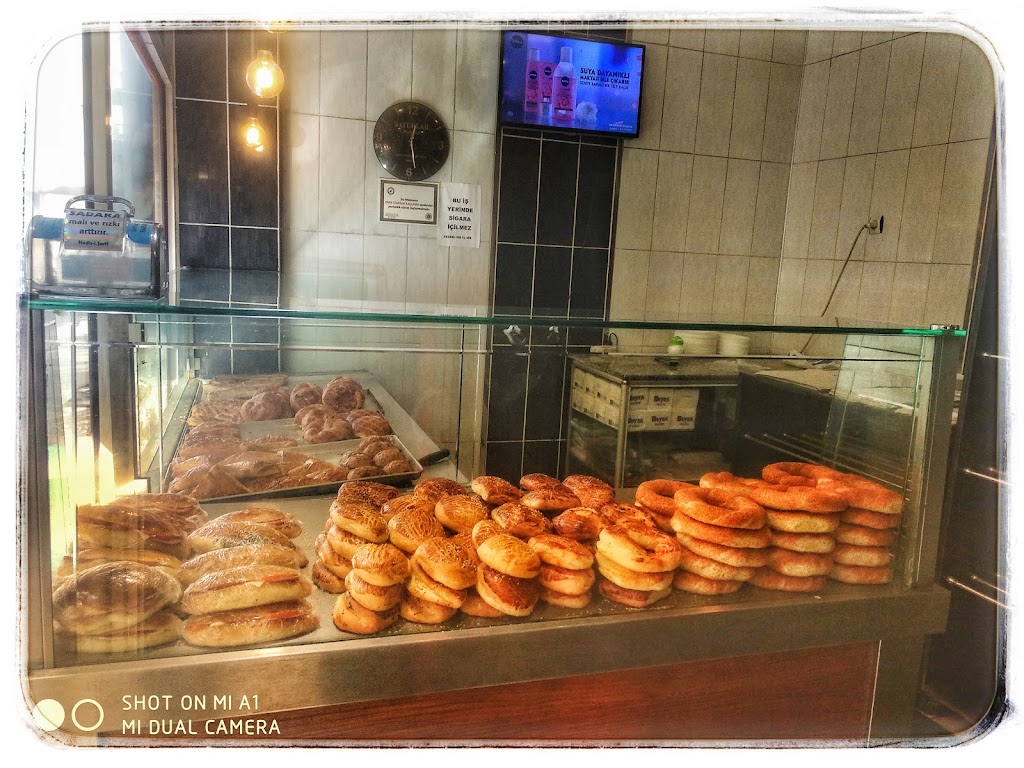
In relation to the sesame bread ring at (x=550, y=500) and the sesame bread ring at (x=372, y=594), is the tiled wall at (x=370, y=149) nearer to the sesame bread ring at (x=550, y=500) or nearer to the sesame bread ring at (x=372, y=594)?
the sesame bread ring at (x=550, y=500)

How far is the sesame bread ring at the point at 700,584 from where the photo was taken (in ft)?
Answer: 3.52

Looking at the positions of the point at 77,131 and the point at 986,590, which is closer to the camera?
the point at 986,590

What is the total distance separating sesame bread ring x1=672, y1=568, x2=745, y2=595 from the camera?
1074 millimetres

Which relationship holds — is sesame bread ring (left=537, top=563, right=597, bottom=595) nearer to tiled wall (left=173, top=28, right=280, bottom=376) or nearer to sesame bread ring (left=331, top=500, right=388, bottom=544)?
sesame bread ring (left=331, top=500, right=388, bottom=544)

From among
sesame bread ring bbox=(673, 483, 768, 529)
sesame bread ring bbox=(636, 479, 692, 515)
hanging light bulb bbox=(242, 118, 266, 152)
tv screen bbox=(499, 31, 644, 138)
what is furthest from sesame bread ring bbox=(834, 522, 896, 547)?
hanging light bulb bbox=(242, 118, 266, 152)

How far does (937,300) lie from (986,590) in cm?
199

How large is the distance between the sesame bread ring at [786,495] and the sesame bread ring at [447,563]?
45 cm

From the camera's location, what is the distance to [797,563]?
1113 mm

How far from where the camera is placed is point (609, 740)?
1.02m

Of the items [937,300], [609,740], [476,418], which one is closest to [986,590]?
[609,740]

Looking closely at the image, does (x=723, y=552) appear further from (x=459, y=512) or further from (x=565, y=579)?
(x=459, y=512)

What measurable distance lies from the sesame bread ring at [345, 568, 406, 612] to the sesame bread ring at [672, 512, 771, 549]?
459 millimetres

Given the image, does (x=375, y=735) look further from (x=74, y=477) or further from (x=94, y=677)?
(x=74, y=477)

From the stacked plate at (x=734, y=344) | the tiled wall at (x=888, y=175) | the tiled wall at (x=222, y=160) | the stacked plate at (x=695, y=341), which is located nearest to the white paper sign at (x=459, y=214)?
the tiled wall at (x=222, y=160)
